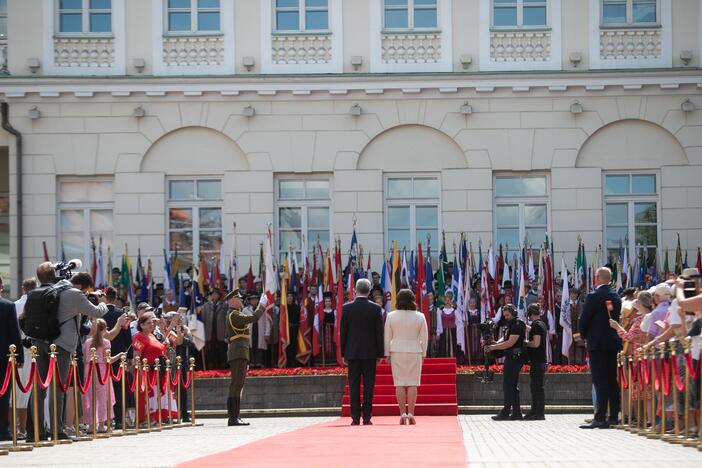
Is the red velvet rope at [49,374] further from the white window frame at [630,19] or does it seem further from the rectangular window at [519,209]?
the white window frame at [630,19]

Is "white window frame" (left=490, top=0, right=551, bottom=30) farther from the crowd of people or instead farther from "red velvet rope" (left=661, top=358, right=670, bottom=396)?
"red velvet rope" (left=661, top=358, right=670, bottom=396)

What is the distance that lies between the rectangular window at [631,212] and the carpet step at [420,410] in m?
9.30

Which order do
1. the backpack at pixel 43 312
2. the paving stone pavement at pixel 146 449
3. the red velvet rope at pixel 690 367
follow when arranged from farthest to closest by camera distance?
the backpack at pixel 43 312
the red velvet rope at pixel 690 367
the paving stone pavement at pixel 146 449

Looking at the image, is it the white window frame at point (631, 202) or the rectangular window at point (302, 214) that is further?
the rectangular window at point (302, 214)

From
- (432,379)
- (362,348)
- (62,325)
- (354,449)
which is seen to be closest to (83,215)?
(432,379)

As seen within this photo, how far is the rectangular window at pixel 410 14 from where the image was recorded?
36656 mm

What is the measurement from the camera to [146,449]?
17078 mm

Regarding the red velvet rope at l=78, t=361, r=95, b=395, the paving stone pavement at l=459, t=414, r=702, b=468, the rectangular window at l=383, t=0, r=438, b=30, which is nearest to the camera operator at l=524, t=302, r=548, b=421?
the paving stone pavement at l=459, t=414, r=702, b=468

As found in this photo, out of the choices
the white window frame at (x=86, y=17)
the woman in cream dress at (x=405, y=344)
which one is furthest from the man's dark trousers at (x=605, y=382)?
the white window frame at (x=86, y=17)

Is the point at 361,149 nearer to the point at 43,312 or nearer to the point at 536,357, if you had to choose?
the point at 536,357

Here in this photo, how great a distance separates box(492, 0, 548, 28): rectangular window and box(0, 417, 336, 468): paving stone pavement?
622 inches

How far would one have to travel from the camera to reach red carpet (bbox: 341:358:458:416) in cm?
2772

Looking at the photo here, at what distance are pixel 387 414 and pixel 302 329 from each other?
213 inches

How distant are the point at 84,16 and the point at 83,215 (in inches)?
177
